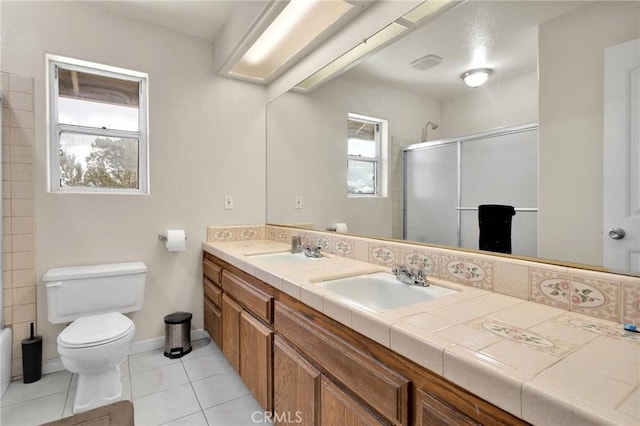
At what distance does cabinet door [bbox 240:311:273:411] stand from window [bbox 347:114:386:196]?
0.94 metres

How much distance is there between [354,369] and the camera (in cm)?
96

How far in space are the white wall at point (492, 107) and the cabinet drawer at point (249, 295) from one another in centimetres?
114

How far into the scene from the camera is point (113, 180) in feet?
7.84

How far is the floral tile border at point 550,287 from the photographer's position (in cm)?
96

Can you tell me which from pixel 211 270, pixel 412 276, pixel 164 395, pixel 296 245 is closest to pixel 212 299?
pixel 211 270

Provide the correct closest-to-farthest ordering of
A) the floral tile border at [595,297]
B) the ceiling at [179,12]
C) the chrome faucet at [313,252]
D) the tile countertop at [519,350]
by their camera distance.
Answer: the tile countertop at [519,350], the floral tile border at [595,297], the chrome faucet at [313,252], the ceiling at [179,12]

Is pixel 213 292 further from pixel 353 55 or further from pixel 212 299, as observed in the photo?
pixel 353 55

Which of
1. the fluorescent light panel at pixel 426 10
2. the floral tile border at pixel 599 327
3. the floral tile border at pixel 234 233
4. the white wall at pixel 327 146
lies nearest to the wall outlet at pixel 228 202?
the floral tile border at pixel 234 233

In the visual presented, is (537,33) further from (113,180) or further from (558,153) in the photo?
(113,180)

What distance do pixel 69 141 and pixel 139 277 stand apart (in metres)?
1.10

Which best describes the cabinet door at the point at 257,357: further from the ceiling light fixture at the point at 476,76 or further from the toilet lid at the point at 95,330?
the ceiling light fixture at the point at 476,76

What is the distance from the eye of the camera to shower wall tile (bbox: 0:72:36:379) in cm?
195

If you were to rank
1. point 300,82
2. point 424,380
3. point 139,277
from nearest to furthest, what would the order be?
point 424,380
point 139,277
point 300,82

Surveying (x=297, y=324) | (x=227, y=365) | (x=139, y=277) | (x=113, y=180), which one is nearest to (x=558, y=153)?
(x=297, y=324)
